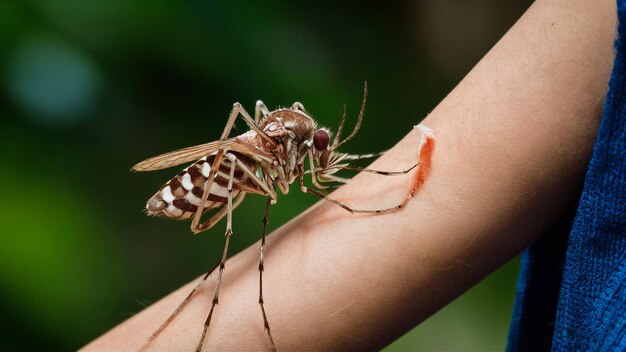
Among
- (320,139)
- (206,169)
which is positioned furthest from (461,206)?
(206,169)

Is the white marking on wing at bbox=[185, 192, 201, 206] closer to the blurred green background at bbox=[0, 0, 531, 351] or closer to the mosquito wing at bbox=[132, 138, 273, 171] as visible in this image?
the mosquito wing at bbox=[132, 138, 273, 171]

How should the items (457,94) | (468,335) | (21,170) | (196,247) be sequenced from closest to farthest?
(457,94), (468,335), (21,170), (196,247)

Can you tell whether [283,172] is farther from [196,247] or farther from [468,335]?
[196,247]

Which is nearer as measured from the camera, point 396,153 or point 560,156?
point 560,156

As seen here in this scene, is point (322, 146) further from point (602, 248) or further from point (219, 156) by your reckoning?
point (602, 248)

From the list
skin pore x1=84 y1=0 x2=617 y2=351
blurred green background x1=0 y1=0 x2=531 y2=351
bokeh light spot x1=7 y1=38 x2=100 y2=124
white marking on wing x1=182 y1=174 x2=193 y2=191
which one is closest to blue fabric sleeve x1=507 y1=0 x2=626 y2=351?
skin pore x1=84 y1=0 x2=617 y2=351

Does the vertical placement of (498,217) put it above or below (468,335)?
above

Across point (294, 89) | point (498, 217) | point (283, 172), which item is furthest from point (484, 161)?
point (294, 89)
